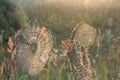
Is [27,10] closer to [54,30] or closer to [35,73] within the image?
[54,30]

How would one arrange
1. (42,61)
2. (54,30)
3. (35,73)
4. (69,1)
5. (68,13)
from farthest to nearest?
(69,1)
(68,13)
(54,30)
(35,73)
(42,61)

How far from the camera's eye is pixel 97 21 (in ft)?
30.2

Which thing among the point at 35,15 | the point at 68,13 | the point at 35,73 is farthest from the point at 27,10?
the point at 35,73

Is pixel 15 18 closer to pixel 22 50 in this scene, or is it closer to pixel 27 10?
pixel 22 50

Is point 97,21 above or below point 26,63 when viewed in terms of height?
above

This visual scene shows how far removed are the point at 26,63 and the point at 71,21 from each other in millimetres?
5389

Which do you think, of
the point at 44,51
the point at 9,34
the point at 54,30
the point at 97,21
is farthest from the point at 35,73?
the point at 97,21

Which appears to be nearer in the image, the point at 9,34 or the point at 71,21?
the point at 9,34

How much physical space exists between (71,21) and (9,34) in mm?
3287

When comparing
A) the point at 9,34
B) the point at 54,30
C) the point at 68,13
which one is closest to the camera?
the point at 9,34

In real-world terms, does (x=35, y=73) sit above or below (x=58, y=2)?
below

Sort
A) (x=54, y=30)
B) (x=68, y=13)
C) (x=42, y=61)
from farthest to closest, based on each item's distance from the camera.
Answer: (x=68, y=13), (x=54, y=30), (x=42, y=61)

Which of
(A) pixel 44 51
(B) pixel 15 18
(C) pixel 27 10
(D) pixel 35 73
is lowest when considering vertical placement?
(D) pixel 35 73

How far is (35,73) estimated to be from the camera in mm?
4062
